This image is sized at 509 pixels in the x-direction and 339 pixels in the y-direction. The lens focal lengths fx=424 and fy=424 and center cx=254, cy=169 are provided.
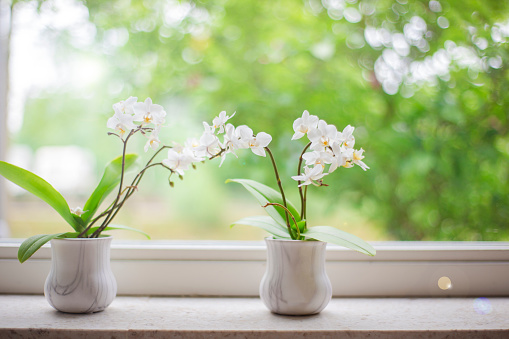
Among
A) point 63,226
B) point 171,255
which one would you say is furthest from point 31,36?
point 171,255

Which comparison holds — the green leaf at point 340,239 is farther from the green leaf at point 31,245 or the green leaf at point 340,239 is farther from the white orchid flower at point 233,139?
the green leaf at point 31,245

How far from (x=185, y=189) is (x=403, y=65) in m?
0.72

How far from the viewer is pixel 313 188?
115 cm

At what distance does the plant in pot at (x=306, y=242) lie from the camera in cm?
70

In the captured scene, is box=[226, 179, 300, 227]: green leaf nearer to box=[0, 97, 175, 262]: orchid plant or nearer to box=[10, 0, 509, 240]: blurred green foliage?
box=[0, 97, 175, 262]: orchid plant

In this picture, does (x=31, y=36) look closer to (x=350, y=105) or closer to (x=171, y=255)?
(x=171, y=255)

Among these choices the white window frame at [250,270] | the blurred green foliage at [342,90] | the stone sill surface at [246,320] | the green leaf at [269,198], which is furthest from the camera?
the blurred green foliage at [342,90]

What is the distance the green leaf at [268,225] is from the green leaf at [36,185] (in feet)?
0.97

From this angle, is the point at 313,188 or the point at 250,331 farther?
the point at 313,188

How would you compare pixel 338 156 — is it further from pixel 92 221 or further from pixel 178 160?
pixel 92 221

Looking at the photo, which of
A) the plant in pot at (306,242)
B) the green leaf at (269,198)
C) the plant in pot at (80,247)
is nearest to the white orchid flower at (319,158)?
the plant in pot at (306,242)

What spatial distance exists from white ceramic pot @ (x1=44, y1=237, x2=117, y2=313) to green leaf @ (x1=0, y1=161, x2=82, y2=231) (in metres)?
0.05

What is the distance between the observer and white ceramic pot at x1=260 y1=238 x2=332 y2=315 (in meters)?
0.72

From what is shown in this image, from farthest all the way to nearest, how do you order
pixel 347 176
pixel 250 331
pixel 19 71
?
pixel 347 176 → pixel 19 71 → pixel 250 331
